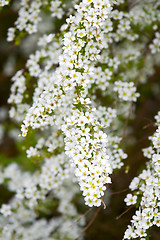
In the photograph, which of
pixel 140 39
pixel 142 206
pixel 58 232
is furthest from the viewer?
pixel 140 39

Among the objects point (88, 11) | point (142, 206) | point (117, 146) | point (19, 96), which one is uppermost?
point (19, 96)

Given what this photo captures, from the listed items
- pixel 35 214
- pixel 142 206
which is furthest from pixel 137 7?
pixel 35 214

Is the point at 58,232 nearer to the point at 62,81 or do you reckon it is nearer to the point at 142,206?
the point at 142,206

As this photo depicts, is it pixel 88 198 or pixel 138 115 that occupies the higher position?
pixel 138 115

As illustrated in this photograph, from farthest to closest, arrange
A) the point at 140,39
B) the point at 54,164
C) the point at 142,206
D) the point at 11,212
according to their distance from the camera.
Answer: the point at 140,39 < the point at 11,212 < the point at 54,164 < the point at 142,206

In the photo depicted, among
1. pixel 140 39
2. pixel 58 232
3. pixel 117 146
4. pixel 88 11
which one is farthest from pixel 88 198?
pixel 140 39

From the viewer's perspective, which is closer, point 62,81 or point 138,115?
point 62,81

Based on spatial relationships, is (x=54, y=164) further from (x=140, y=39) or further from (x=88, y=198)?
(x=140, y=39)
